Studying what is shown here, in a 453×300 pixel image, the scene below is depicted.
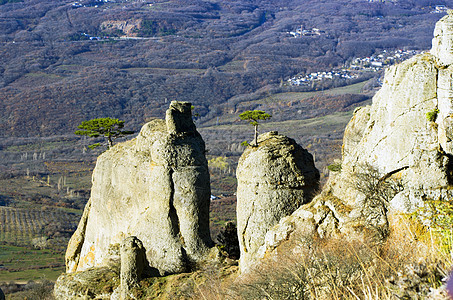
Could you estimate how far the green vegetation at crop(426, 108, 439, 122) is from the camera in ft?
79.8

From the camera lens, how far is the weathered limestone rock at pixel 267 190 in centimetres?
2919

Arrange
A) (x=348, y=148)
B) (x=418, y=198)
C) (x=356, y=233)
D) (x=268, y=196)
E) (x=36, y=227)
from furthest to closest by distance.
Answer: (x=36, y=227) → (x=348, y=148) → (x=268, y=196) → (x=356, y=233) → (x=418, y=198)

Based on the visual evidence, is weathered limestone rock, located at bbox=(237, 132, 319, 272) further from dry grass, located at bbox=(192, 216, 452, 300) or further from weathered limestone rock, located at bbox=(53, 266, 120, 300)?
weathered limestone rock, located at bbox=(53, 266, 120, 300)

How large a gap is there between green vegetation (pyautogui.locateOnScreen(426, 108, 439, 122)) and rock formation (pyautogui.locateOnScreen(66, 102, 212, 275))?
46.9ft

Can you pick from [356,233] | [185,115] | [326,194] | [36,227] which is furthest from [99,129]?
[36,227]

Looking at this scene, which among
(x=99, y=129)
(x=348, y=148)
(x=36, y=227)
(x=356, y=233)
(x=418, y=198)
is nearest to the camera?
Answer: (x=418, y=198)

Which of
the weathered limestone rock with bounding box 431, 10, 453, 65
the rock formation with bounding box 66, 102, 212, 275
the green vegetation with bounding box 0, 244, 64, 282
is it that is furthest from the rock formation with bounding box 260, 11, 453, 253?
the green vegetation with bounding box 0, 244, 64, 282

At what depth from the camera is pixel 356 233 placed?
78.1 ft

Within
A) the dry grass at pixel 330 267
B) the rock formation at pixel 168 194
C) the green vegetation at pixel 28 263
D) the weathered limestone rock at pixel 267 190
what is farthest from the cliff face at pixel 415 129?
the green vegetation at pixel 28 263

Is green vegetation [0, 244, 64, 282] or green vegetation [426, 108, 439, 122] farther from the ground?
green vegetation [426, 108, 439, 122]

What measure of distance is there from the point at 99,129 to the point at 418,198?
27.1 m

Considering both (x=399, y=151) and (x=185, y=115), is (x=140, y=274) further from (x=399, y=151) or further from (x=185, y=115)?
(x=399, y=151)

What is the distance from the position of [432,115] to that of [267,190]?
8.77m

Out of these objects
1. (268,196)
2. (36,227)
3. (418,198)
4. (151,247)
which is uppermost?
(418,198)
